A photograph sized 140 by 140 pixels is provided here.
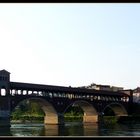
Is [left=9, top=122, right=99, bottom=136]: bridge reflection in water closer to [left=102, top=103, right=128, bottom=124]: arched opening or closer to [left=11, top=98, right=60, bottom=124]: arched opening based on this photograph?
[left=11, top=98, right=60, bottom=124]: arched opening

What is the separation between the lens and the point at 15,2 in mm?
3027

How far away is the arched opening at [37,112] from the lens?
66800 millimetres

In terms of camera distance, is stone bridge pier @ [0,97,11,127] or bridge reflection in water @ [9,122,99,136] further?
stone bridge pier @ [0,97,11,127]

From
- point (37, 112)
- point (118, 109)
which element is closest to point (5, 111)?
point (37, 112)

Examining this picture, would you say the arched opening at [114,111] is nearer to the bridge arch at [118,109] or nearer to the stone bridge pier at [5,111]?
the bridge arch at [118,109]

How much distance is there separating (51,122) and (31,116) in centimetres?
1983

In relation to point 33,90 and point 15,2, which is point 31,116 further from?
point 15,2

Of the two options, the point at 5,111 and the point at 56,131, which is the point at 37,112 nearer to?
the point at 5,111

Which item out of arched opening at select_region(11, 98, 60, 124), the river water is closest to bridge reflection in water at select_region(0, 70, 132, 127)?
arched opening at select_region(11, 98, 60, 124)

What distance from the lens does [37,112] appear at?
301ft

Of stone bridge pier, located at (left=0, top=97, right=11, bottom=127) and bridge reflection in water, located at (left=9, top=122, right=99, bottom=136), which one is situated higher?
stone bridge pier, located at (left=0, top=97, right=11, bottom=127)

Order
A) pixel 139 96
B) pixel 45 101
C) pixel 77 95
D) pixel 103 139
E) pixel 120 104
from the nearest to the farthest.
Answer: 1. pixel 103 139
2. pixel 45 101
3. pixel 77 95
4. pixel 120 104
5. pixel 139 96

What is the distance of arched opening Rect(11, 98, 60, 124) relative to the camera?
66.8m

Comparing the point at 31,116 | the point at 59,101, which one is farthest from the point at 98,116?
the point at 31,116
